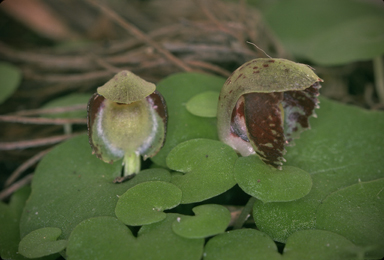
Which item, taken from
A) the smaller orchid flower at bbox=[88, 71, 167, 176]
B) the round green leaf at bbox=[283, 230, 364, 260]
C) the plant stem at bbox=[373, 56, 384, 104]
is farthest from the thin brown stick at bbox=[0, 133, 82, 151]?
the plant stem at bbox=[373, 56, 384, 104]

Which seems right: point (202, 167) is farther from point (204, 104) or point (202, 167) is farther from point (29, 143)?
point (29, 143)

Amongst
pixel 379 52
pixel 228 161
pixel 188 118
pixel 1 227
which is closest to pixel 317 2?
pixel 379 52

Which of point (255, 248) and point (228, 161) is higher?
point (228, 161)

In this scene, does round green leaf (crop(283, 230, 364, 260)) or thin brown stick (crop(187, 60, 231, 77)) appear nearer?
round green leaf (crop(283, 230, 364, 260))

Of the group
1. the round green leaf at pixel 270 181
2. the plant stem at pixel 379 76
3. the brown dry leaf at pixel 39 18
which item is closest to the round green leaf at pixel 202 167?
the round green leaf at pixel 270 181

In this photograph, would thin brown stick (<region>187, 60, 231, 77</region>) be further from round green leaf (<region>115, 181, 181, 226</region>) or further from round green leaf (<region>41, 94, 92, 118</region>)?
round green leaf (<region>115, 181, 181, 226</region>)

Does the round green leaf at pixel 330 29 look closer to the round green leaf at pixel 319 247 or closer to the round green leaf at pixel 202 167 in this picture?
the round green leaf at pixel 202 167

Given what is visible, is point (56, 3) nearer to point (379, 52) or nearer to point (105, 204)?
point (105, 204)

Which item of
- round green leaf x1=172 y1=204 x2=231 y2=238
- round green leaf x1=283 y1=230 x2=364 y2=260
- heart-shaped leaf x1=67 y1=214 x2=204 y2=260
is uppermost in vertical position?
round green leaf x1=172 y1=204 x2=231 y2=238
